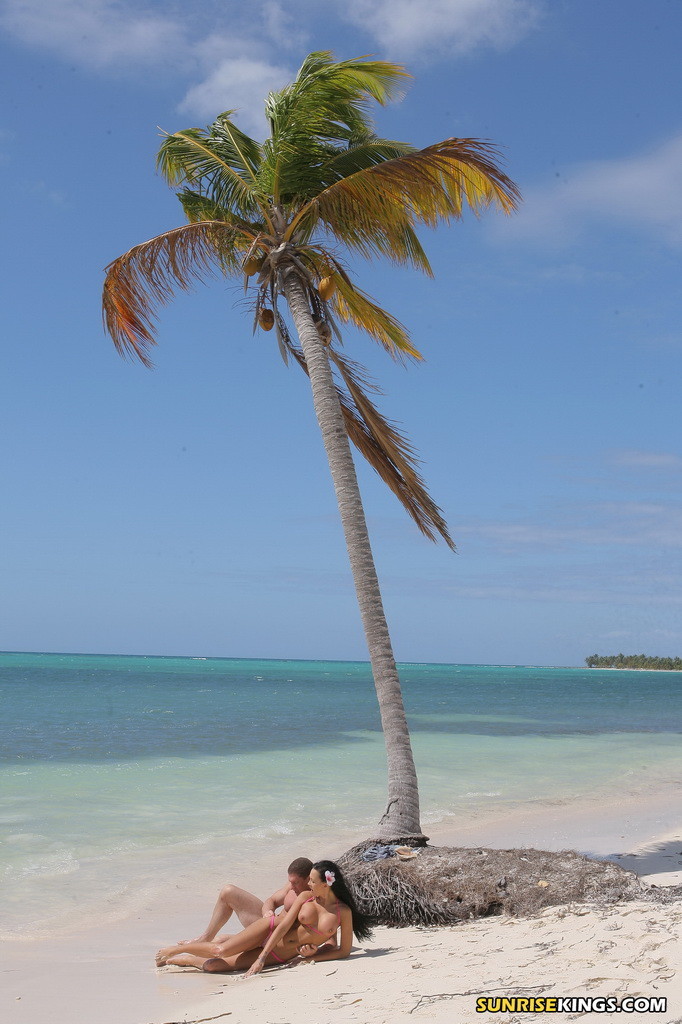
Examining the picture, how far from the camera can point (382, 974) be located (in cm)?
480

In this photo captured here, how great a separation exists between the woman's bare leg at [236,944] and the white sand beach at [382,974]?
14 cm

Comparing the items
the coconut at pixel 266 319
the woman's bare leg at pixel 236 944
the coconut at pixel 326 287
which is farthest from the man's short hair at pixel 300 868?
the coconut at pixel 326 287

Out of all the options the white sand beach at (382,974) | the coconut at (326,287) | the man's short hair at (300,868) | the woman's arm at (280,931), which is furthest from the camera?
the coconut at (326,287)

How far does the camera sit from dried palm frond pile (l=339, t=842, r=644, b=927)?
5.82 meters

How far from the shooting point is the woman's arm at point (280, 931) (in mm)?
5293

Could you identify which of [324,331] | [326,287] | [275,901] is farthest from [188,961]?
[326,287]

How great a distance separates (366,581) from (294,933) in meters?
3.07

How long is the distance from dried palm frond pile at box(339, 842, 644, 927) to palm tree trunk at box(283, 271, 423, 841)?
0.65 metres

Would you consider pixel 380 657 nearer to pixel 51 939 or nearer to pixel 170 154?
pixel 51 939

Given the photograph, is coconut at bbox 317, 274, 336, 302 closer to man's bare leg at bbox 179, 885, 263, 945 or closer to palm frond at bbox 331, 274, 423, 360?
palm frond at bbox 331, 274, 423, 360
